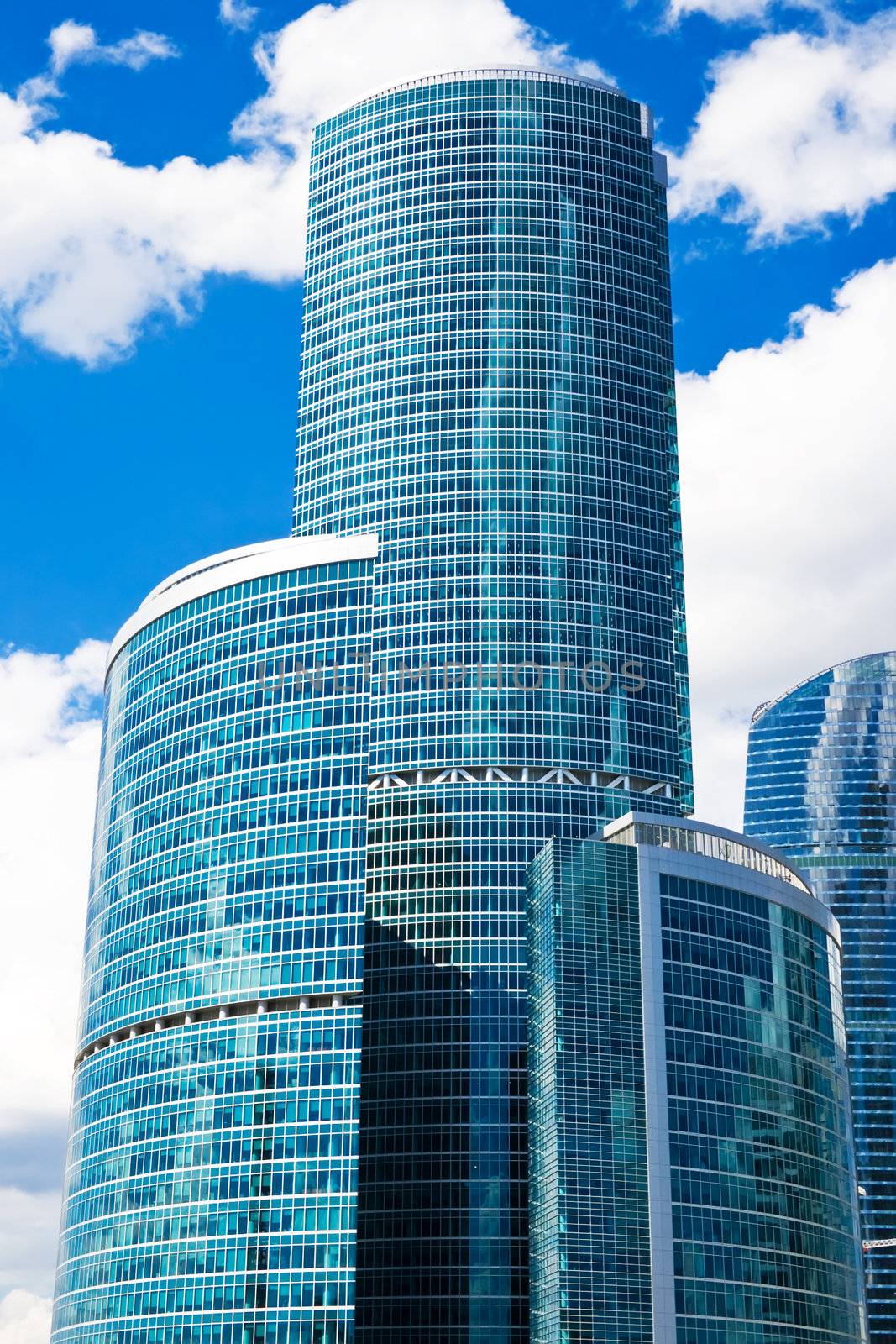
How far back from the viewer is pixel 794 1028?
538ft

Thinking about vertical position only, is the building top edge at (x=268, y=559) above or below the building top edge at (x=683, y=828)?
above

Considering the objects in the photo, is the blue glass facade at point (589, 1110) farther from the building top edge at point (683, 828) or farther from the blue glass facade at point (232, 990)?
the blue glass facade at point (232, 990)

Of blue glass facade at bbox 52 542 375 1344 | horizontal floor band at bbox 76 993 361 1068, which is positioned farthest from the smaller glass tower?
blue glass facade at bbox 52 542 375 1344

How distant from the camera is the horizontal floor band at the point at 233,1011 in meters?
168

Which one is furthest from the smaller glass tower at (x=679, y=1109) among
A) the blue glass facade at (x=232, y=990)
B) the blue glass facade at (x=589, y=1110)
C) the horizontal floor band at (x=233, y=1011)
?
the blue glass facade at (x=232, y=990)

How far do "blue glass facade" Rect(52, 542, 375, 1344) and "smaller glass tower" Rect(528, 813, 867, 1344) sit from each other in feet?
63.0

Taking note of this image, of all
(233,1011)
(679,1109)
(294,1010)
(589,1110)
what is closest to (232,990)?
(233,1011)

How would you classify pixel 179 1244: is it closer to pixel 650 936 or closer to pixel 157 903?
pixel 157 903

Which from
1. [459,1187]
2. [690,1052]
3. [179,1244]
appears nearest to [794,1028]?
[690,1052]

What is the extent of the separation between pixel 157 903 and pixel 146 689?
2471 cm

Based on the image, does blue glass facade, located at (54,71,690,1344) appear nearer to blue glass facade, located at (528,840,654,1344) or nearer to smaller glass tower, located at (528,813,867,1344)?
smaller glass tower, located at (528,813,867,1344)

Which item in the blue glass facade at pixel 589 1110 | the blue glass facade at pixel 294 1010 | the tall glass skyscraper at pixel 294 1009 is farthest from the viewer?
the tall glass skyscraper at pixel 294 1009

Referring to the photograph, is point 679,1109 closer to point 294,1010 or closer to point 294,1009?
point 294,1010

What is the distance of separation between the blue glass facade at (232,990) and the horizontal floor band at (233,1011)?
0.84 ft
